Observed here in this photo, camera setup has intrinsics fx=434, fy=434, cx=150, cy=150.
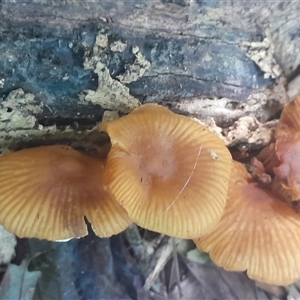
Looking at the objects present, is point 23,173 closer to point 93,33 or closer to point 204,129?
point 93,33

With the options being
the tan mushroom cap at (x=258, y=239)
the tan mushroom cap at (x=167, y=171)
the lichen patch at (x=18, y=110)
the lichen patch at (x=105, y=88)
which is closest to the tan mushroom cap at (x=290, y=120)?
the tan mushroom cap at (x=258, y=239)

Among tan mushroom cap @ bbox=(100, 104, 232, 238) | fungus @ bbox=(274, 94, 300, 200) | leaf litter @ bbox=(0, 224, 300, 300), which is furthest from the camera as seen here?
leaf litter @ bbox=(0, 224, 300, 300)

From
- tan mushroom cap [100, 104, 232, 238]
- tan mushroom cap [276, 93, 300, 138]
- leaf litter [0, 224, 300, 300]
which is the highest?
tan mushroom cap [276, 93, 300, 138]

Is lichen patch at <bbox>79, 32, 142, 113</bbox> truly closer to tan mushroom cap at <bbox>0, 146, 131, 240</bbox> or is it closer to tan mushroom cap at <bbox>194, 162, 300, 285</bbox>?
tan mushroom cap at <bbox>0, 146, 131, 240</bbox>

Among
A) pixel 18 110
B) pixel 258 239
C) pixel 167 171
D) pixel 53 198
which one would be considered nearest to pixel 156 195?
pixel 167 171

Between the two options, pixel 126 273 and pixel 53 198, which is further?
pixel 126 273

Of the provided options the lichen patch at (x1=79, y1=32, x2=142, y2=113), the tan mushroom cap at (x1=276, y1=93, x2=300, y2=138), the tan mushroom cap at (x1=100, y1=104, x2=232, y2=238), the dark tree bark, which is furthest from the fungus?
the lichen patch at (x1=79, y1=32, x2=142, y2=113)

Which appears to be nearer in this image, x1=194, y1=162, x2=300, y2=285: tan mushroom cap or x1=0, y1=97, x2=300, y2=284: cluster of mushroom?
x1=0, y1=97, x2=300, y2=284: cluster of mushroom

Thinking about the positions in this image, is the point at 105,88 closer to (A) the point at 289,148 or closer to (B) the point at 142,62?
(B) the point at 142,62
